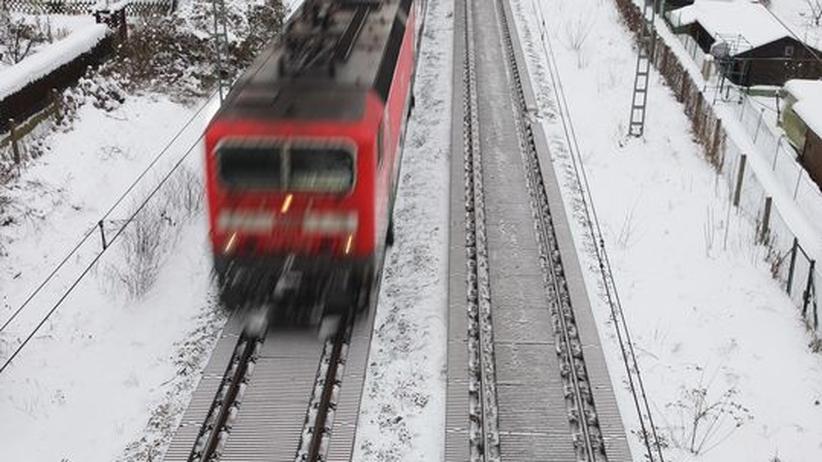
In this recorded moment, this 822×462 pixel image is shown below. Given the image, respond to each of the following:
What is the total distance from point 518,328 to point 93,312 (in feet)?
20.9

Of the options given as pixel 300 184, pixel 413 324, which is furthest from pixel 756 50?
pixel 300 184

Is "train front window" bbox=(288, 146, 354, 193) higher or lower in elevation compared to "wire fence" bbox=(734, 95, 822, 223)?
higher

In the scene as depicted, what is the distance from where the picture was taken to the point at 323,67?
13.0 metres

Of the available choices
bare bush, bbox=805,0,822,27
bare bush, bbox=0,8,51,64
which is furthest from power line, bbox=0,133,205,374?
bare bush, bbox=805,0,822,27

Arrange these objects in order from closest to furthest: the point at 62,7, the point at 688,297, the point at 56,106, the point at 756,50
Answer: the point at 688,297, the point at 56,106, the point at 62,7, the point at 756,50

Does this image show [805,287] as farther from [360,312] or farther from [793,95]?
[793,95]

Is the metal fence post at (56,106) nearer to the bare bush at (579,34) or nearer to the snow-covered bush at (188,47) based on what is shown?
the snow-covered bush at (188,47)

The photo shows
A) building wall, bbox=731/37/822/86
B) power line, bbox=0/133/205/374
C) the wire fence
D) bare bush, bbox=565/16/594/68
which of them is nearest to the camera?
power line, bbox=0/133/205/374

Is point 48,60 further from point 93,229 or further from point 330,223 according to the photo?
point 330,223

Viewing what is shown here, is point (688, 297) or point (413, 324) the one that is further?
point (688, 297)

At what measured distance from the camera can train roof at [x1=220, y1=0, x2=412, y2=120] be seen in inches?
465

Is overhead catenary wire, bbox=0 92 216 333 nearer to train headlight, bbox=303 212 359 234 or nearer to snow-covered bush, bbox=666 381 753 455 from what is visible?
train headlight, bbox=303 212 359 234

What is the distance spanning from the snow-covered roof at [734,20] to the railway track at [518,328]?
12824mm

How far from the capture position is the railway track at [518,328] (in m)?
10.7
